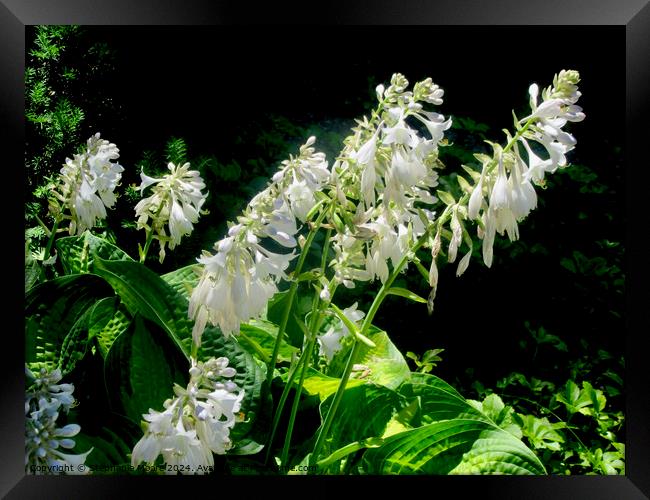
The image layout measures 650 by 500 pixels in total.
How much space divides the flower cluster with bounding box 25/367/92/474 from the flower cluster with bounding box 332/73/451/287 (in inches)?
36.8

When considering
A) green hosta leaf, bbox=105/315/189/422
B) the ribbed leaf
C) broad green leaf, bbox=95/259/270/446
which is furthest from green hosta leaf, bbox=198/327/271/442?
the ribbed leaf

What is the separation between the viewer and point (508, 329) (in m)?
2.17


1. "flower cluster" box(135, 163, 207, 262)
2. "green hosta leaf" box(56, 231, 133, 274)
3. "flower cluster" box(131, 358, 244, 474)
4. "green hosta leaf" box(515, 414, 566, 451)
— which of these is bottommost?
"green hosta leaf" box(515, 414, 566, 451)

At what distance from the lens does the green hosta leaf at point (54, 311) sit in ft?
6.33

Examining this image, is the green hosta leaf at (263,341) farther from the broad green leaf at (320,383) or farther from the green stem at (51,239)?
the green stem at (51,239)

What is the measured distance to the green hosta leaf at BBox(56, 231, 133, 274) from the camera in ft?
6.64

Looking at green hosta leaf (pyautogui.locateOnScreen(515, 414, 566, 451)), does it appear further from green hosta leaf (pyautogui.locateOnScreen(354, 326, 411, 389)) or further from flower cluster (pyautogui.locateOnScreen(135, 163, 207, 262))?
flower cluster (pyautogui.locateOnScreen(135, 163, 207, 262))
